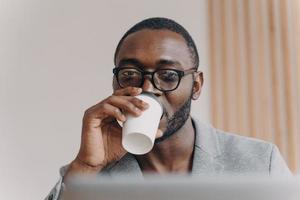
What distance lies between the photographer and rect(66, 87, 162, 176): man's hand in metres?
1.03

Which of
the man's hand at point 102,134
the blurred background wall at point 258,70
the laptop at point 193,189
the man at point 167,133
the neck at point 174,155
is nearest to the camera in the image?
the laptop at point 193,189

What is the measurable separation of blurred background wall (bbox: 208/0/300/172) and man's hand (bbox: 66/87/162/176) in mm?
826

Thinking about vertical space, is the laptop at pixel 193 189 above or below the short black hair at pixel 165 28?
below

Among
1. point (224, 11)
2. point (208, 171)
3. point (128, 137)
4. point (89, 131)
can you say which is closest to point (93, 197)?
point (128, 137)

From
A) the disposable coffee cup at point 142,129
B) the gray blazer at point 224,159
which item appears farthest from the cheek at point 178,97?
the disposable coffee cup at point 142,129

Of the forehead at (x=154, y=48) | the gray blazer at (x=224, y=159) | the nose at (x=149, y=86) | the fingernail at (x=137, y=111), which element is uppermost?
the forehead at (x=154, y=48)

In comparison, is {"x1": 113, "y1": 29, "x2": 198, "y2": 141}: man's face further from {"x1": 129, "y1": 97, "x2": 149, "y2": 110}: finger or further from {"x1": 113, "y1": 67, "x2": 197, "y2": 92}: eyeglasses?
{"x1": 129, "y1": 97, "x2": 149, "y2": 110}: finger

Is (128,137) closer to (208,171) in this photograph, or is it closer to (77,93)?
(208,171)

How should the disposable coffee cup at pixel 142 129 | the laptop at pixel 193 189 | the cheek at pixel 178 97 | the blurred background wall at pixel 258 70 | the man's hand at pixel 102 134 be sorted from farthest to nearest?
the blurred background wall at pixel 258 70 < the cheek at pixel 178 97 < the man's hand at pixel 102 134 < the disposable coffee cup at pixel 142 129 < the laptop at pixel 193 189

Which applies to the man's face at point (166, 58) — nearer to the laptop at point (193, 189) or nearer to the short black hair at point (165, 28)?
the short black hair at point (165, 28)

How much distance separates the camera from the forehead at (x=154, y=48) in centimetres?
129

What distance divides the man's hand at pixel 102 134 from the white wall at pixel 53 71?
2.54ft

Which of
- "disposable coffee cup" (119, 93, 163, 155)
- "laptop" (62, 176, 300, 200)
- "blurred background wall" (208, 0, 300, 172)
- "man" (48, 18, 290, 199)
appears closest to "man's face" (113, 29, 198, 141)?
"man" (48, 18, 290, 199)

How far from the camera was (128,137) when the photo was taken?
0.93 meters
